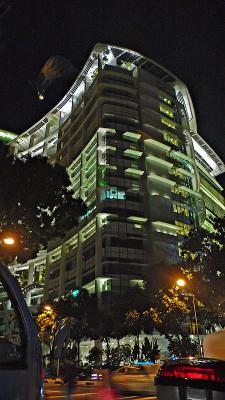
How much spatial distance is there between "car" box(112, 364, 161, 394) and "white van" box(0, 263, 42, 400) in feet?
30.8

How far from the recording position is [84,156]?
8025 cm

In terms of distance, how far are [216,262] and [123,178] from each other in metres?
39.9

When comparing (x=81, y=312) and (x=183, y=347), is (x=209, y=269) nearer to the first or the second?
(x=183, y=347)

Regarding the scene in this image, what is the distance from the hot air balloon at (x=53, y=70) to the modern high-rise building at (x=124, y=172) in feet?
14.4

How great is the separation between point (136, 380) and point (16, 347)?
13.0m

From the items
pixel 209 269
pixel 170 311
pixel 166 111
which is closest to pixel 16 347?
pixel 209 269

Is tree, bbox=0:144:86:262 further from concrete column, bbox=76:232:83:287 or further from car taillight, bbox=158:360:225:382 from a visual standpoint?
concrete column, bbox=76:232:83:287

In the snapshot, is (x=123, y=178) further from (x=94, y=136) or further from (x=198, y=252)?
(x=198, y=252)

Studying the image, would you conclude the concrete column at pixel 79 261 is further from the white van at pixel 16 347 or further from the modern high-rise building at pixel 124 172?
the white van at pixel 16 347

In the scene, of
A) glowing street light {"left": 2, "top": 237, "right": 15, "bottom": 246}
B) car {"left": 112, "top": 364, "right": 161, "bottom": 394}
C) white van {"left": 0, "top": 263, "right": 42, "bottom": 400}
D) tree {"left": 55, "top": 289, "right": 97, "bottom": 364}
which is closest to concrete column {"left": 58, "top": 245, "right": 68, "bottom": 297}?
tree {"left": 55, "top": 289, "right": 97, "bottom": 364}

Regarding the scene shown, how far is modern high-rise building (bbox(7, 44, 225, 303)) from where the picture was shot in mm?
63250

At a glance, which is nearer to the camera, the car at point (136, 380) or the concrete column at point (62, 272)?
the car at point (136, 380)

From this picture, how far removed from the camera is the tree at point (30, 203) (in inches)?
757

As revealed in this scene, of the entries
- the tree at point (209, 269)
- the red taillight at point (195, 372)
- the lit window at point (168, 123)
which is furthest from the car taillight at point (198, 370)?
the lit window at point (168, 123)
